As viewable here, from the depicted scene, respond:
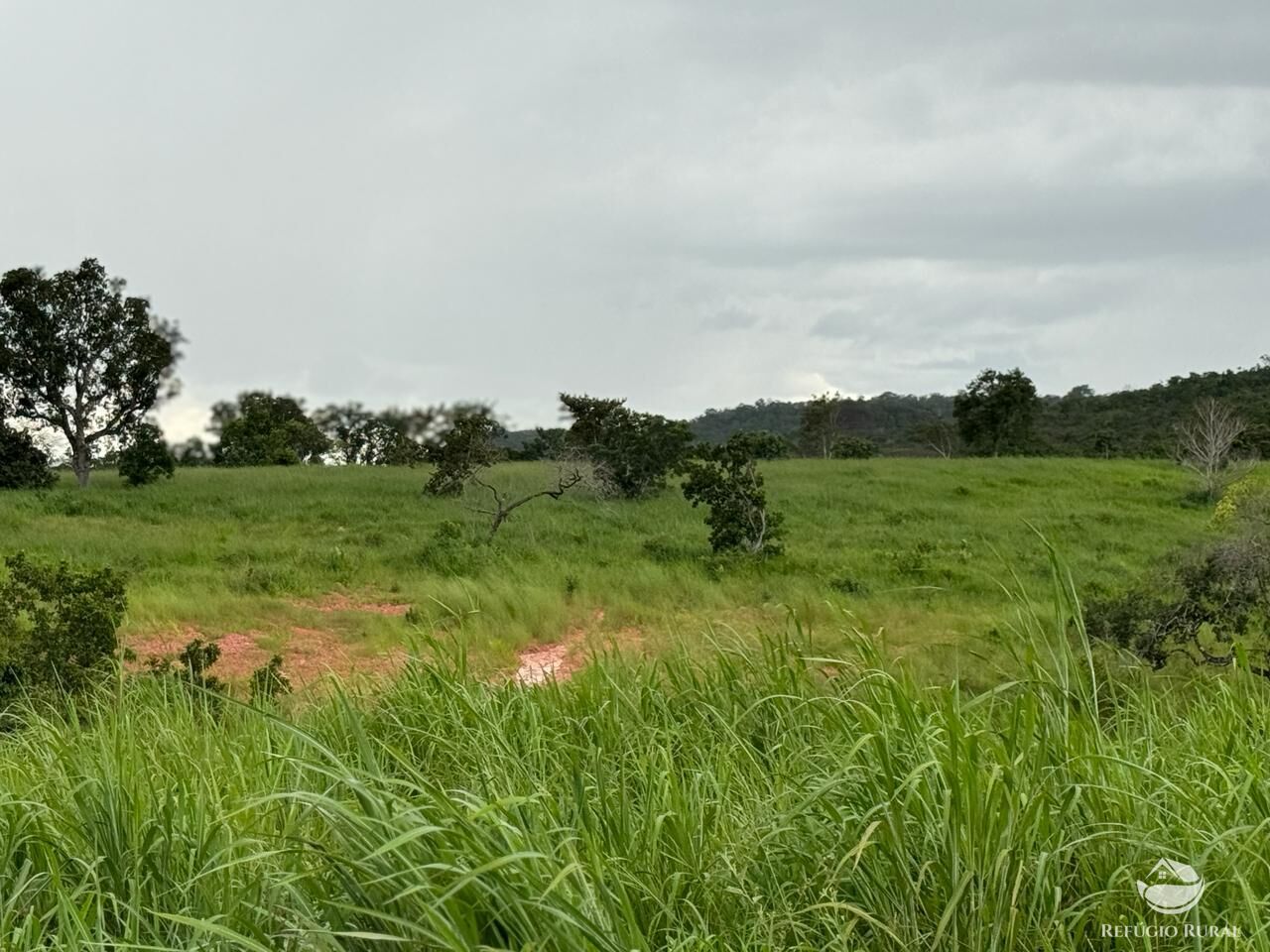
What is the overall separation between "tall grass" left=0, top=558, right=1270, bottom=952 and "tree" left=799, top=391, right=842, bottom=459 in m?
55.9

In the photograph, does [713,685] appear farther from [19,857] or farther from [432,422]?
[432,422]

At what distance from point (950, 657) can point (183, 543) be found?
14.9 metres

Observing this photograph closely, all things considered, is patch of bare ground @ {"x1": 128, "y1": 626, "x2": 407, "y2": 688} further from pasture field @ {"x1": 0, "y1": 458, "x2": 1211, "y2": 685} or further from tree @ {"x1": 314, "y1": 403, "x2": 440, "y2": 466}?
tree @ {"x1": 314, "y1": 403, "x2": 440, "y2": 466}

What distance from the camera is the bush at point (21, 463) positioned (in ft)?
87.8

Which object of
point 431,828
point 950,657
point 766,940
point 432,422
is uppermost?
point 432,422

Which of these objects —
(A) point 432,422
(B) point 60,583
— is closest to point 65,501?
(A) point 432,422

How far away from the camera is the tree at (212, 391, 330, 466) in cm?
4356

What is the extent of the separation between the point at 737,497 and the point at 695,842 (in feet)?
53.4

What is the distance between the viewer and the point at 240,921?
197 cm

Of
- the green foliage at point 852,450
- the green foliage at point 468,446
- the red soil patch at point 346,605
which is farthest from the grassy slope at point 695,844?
the green foliage at point 852,450

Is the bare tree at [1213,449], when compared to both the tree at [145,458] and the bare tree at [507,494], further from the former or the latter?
the tree at [145,458]

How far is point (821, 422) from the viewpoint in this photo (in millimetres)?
59312

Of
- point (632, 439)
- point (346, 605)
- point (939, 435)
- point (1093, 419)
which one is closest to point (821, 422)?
point (939, 435)

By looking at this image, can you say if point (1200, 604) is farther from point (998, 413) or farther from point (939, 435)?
point (939, 435)
